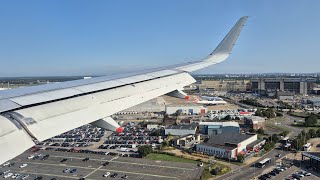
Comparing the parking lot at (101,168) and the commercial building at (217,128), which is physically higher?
the commercial building at (217,128)

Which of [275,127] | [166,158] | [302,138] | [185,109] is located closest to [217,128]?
[302,138]

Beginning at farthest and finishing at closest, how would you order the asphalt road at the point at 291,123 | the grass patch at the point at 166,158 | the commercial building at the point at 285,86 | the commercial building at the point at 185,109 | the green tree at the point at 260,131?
the commercial building at the point at 285,86 < the commercial building at the point at 185,109 < the asphalt road at the point at 291,123 < the green tree at the point at 260,131 < the grass patch at the point at 166,158

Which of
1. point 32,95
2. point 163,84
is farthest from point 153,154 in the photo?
point 32,95

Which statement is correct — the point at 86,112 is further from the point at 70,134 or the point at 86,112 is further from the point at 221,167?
the point at 70,134

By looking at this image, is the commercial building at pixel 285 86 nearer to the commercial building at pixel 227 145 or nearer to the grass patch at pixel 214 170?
the commercial building at pixel 227 145

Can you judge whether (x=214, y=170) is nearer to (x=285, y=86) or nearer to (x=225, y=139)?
(x=225, y=139)

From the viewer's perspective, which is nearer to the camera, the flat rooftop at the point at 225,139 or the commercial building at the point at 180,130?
the flat rooftop at the point at 225,139

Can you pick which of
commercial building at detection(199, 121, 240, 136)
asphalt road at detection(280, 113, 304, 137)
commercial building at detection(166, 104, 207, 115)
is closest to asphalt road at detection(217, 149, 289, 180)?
commercial building at detection(199, 121, 240, 136)

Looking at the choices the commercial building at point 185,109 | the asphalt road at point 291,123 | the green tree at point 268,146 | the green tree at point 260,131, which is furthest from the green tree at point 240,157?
the commercial building at point 185,109
